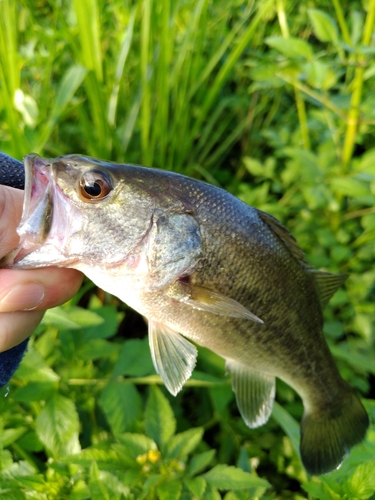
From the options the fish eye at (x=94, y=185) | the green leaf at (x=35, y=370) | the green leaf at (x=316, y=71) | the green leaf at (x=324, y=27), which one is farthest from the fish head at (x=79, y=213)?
the green leaf at (x=324, y=27)

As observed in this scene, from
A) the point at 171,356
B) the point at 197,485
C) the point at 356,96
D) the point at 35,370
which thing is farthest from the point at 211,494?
the point at 356,96

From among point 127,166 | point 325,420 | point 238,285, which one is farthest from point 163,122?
point 325,420

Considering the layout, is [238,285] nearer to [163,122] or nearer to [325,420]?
Result: [325,420]

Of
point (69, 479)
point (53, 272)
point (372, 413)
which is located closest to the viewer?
point (53, 272)

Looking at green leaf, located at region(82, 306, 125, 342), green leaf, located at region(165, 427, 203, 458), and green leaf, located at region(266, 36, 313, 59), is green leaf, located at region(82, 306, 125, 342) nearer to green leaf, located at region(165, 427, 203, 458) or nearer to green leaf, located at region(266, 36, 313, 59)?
green leaf, located at region(165, 427, 203, 458)

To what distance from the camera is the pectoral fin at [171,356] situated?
88 centimetres

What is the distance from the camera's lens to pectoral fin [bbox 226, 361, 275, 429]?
1.06m

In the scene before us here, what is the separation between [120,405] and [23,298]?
1.61 feet

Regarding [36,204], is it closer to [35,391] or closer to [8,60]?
[35,391]

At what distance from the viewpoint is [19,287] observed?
29.4 inches

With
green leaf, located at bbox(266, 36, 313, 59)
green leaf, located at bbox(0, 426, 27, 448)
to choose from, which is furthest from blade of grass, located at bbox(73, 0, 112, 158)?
green leaf, located at bbox(0, 426, 27, 448)

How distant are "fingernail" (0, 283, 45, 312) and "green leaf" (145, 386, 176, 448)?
45 cm

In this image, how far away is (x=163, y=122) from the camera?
178 cm

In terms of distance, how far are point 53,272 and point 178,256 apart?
0.87ft
